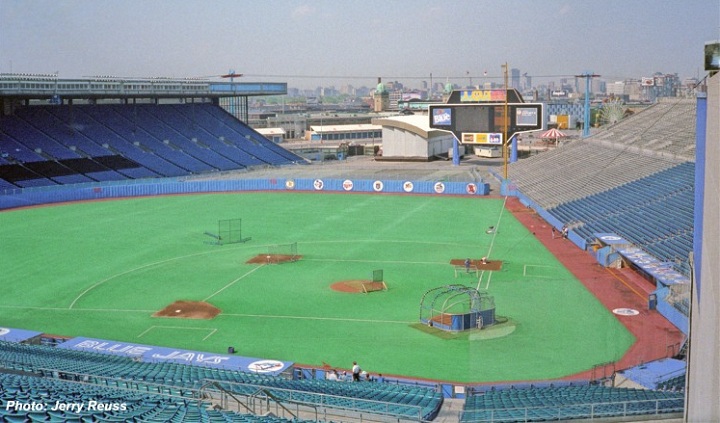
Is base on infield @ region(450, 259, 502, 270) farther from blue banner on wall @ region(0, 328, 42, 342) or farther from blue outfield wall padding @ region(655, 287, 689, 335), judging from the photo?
blue banner on wall @ region(0, 328, 42, 342)

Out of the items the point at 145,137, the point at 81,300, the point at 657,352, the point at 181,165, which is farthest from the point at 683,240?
the point at 145,137

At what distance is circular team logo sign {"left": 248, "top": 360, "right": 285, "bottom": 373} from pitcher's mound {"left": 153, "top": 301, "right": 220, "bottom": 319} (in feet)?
24.1

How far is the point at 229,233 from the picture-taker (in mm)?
50250

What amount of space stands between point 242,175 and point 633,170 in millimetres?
43573

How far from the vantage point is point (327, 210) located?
61594mm

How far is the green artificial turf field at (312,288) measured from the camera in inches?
1053

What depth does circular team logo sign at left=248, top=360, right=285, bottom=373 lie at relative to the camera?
23.8 meters

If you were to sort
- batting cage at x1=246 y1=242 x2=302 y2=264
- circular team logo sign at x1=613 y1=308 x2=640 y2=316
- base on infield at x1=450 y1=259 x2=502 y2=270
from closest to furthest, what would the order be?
circular team logo sign at x1=613 y1=308 x2=640 y2=316 < base on infield at x1=450 y1=259 x2=502 y2=270 < batting cage at x1=246 y1=242 x2=302 y2=264

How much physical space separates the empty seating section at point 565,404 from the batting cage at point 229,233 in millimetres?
29959

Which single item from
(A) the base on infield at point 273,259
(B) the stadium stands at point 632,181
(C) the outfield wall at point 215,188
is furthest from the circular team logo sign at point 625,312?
(C) the outfield wall at point 215,188

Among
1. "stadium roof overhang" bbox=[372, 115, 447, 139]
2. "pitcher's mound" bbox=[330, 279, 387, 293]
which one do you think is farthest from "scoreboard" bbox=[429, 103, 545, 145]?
"pitcher's mound" bbox=[330, 279, 387, 293]

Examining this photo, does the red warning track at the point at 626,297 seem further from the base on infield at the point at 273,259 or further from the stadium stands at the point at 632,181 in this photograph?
the base on infield at the point at 273,259

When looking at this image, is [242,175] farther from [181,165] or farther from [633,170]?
[633,170]

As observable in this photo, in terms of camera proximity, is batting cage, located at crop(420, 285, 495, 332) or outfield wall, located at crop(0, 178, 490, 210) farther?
outfield wall, located at crop(0, 178, 490, 210)
